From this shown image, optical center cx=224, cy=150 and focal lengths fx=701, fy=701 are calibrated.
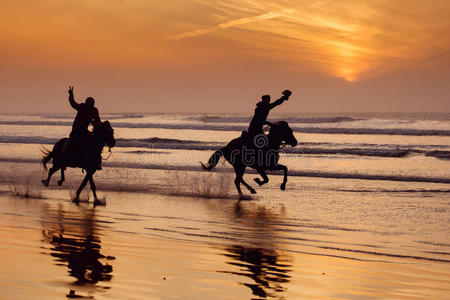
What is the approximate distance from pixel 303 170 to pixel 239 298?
698 inches

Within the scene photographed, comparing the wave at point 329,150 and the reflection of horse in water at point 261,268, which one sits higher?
the reflection of horse in water at point 261,268

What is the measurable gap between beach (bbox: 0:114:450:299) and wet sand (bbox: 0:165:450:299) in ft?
0.06

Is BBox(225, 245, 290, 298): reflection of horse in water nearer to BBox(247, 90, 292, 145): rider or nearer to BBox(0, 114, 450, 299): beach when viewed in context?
BBox(0, 114, 450, 299): beach

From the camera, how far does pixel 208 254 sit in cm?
905

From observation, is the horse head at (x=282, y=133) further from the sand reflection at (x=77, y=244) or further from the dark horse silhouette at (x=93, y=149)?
the sand reflection at (x=77, y=244)

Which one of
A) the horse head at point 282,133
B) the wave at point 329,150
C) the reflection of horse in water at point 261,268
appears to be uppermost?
the horse head at point 282,133

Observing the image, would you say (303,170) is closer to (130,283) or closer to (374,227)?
(374,227)

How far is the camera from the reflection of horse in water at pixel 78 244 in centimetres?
771

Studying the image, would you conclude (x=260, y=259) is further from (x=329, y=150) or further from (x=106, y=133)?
(x=329, y=150)

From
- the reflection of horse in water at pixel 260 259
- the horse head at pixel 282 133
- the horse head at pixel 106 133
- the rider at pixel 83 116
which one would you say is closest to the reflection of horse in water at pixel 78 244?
the reflection of horse in water at pixel 260 259

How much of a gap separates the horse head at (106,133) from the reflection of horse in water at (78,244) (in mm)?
2024

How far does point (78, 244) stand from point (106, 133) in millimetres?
5754

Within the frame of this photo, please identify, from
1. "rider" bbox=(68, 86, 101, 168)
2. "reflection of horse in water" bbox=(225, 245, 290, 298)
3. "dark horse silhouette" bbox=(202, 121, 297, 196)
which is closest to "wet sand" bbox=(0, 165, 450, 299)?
"reflection of horse in water" bbox=(225, 245, 290, 298)

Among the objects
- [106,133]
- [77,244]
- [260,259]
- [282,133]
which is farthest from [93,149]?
[260,259]
